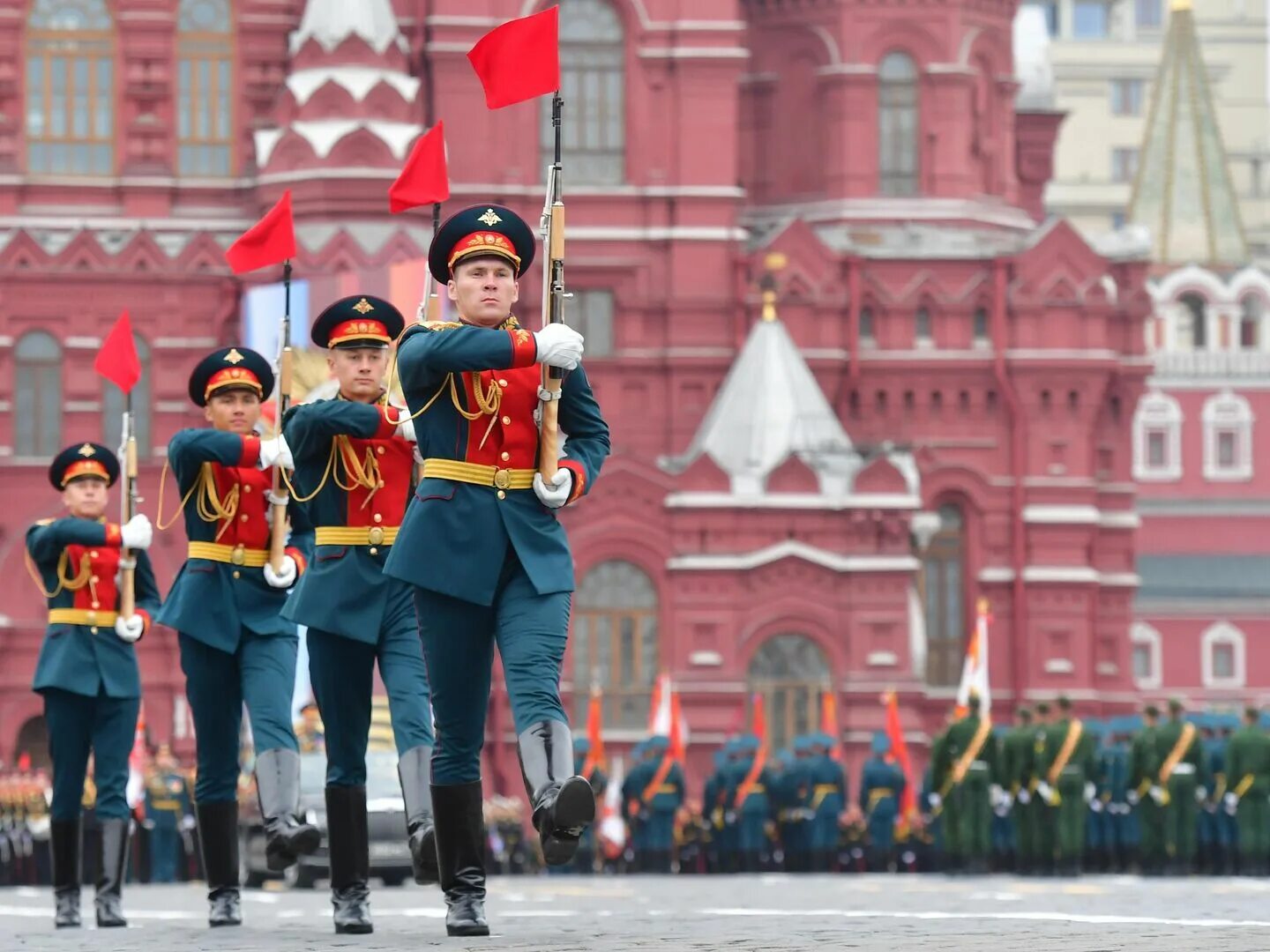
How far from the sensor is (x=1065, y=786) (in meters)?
27.3

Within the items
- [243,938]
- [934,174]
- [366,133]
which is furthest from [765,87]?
[243,938]

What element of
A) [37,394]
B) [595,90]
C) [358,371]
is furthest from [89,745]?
[595,90]

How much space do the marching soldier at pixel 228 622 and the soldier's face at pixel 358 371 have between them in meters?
0.43

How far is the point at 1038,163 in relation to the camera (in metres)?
51.9

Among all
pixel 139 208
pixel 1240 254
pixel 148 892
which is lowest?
pixel 148 892

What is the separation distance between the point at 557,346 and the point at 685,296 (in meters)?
34.7

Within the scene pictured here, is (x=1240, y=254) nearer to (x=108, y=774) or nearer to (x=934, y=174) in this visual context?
(x=934, y=174)

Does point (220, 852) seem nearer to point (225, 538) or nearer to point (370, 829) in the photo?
point (225, 538)

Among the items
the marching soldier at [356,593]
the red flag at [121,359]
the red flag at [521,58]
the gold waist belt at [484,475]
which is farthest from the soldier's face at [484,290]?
the red flag at [121,359]

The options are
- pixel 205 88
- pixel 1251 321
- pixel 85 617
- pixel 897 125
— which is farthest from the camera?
pixel 1251 321

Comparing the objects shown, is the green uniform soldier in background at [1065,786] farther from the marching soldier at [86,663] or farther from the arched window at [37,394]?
the arched window at [37,394]

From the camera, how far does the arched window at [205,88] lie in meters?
45.6

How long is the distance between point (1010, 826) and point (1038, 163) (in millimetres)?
24855

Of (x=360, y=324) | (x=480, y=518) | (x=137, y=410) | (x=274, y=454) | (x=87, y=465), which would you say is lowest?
(x=480, y=518)
